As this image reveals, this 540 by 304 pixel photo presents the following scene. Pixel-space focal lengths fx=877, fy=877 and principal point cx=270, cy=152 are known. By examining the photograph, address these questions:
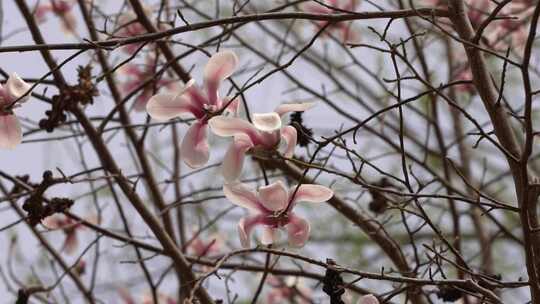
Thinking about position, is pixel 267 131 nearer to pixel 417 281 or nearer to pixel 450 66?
pixel 417 281

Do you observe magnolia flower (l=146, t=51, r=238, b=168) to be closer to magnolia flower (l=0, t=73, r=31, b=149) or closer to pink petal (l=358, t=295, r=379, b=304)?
magnolia flower (l=0, t=73, r=31, b=149)

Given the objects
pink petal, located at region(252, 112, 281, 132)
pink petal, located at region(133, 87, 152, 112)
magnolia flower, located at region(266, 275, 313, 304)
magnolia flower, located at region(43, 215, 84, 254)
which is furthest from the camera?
magnolia flower, located at region(266, 275, 313, 304)

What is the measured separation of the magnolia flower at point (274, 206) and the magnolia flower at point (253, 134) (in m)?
0.04

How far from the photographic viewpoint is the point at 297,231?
1219mm

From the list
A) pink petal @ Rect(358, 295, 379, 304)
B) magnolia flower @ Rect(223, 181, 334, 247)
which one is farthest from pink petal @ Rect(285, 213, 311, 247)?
pink petal @ Rect(358, 295, 379, 304)

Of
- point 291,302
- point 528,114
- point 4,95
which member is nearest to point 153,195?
point 291,302

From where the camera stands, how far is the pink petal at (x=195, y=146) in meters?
1.21

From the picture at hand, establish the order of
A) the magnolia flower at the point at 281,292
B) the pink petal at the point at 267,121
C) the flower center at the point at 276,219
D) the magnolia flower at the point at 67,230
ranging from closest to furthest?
the pink petal at the point at 267,121 → the flower center at the point at 276,219 → the magnolia flower at the point at 67,230 → the magnolia flower at the point at 281,292

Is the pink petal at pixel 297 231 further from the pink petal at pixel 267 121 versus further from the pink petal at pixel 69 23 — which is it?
the pink petal at pixel 69 23

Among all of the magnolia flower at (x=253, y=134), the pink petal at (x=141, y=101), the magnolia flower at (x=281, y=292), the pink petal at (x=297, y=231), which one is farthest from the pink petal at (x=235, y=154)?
the magnolia flower at (x=281, y=292)

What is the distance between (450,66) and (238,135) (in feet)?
4.32

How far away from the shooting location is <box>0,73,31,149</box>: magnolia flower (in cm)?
A: 120

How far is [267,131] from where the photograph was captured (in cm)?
113

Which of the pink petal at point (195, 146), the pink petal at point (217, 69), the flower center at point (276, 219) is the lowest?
the flower center at point (276, 219)
